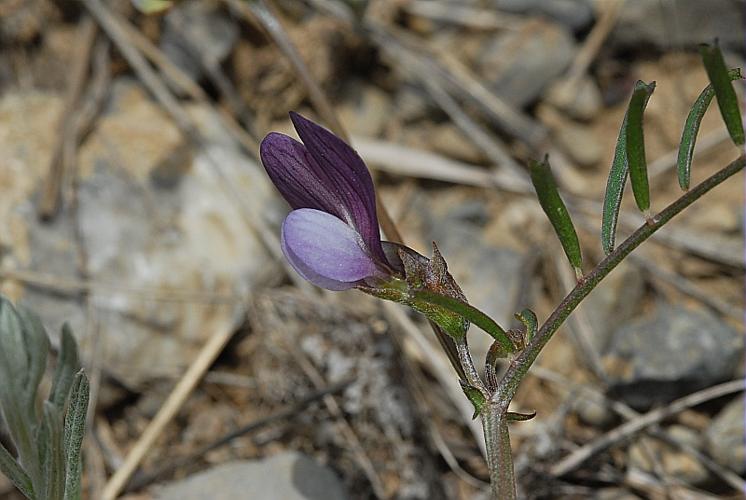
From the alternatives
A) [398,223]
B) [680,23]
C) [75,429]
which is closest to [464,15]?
[680,23]

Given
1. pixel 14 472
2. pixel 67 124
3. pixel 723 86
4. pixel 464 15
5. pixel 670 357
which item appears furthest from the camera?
pixel 464 15

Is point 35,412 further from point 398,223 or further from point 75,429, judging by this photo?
point 398,223

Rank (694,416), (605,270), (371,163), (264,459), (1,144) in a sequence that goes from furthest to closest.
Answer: (371,163), (1,144), (694,416), (264,459), (605,270)

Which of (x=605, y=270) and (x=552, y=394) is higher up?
(x=552, y=394)

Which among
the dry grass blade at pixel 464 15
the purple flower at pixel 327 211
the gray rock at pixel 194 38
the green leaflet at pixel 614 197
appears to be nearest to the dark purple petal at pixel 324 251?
the purple flower at pixel 327 211

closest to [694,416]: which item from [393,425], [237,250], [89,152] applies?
[393,425]

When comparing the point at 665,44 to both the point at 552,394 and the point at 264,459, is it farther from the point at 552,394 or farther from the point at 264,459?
the point at 264,459
